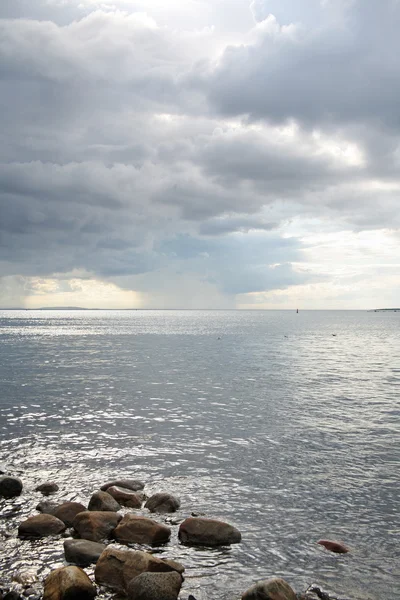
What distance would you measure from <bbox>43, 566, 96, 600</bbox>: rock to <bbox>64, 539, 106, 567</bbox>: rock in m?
1.55

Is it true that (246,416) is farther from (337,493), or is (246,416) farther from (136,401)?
(337,493)

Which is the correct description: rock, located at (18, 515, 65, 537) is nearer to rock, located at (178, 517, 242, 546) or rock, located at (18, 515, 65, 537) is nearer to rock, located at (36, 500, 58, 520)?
rock, located at (36, 500, 58, 520)

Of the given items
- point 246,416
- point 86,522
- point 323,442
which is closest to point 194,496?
point 86,522

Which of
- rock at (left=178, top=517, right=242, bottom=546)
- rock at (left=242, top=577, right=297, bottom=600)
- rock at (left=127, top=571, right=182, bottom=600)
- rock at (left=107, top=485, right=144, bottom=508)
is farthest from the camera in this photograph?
rock at (left=107, top=485, right=144, bottom=508)

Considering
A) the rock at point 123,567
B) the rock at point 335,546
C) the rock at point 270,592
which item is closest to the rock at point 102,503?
the rock at point 123,567

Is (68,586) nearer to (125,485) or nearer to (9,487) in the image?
(125,485)

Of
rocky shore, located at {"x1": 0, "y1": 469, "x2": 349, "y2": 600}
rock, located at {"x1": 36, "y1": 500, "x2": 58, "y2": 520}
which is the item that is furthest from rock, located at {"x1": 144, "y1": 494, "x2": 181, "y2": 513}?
rock, located at {"x1": 36, "y1": 500, "x2": 58, "y2": 520}

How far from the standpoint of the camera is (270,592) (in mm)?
10812

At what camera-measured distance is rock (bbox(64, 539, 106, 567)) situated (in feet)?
42.9

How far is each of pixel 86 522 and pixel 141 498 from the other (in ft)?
10.3

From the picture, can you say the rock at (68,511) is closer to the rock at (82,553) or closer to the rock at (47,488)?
the rock at (82,553)

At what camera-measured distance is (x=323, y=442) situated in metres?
26.2

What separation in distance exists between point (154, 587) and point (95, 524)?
3993 millimetres

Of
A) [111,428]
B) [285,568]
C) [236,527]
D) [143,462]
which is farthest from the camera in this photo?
[111,428]
